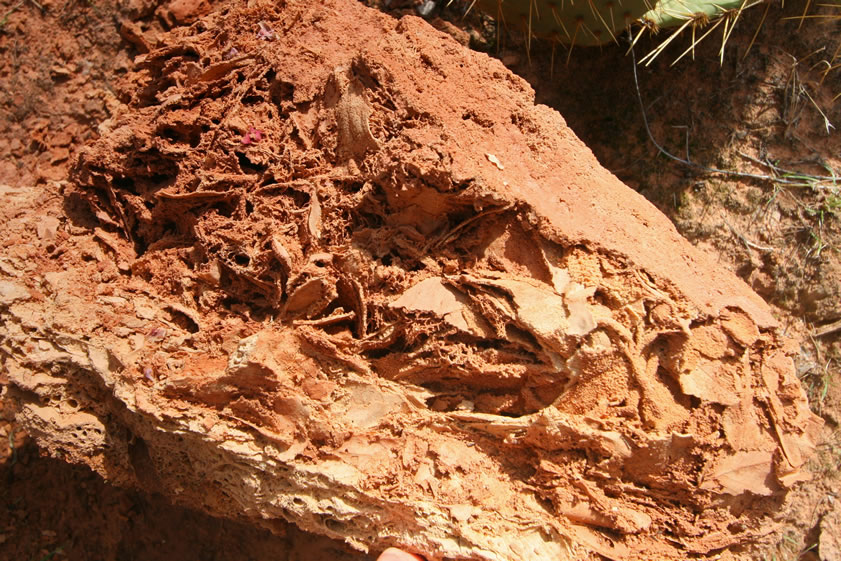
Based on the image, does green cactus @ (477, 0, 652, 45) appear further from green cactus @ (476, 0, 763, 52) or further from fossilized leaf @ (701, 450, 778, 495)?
fossilized leaf @ (701, 450, 778, 495)

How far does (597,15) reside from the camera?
2.28m

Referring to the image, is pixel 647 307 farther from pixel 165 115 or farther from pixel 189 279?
pixel 165 115

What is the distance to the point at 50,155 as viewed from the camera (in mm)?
2861

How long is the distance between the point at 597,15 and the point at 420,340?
53.3 inches

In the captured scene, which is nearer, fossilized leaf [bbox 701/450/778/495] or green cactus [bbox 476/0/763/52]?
fossilized leaf [bbox 701/450/778/495]

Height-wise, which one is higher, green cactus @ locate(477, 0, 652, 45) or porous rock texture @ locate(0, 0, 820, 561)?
green cactus @ locate(477, 0, 652, 45)

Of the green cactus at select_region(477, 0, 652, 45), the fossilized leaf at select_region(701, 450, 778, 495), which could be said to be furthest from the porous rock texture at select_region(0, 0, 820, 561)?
the green cactus at select_region(477, 0, 652, 45)

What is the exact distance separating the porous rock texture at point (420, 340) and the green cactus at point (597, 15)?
59 cm

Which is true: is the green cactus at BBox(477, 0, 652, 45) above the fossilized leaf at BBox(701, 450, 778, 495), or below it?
above

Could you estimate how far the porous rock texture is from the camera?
1.70 metres

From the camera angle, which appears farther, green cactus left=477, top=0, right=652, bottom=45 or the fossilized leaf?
green cactus left=477, top=0, right=652, bottom=45

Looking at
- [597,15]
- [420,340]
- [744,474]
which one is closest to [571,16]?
[597,15]

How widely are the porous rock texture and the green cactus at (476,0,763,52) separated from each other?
1.94 feet

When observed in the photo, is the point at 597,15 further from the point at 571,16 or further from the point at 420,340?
the point at 420,340
